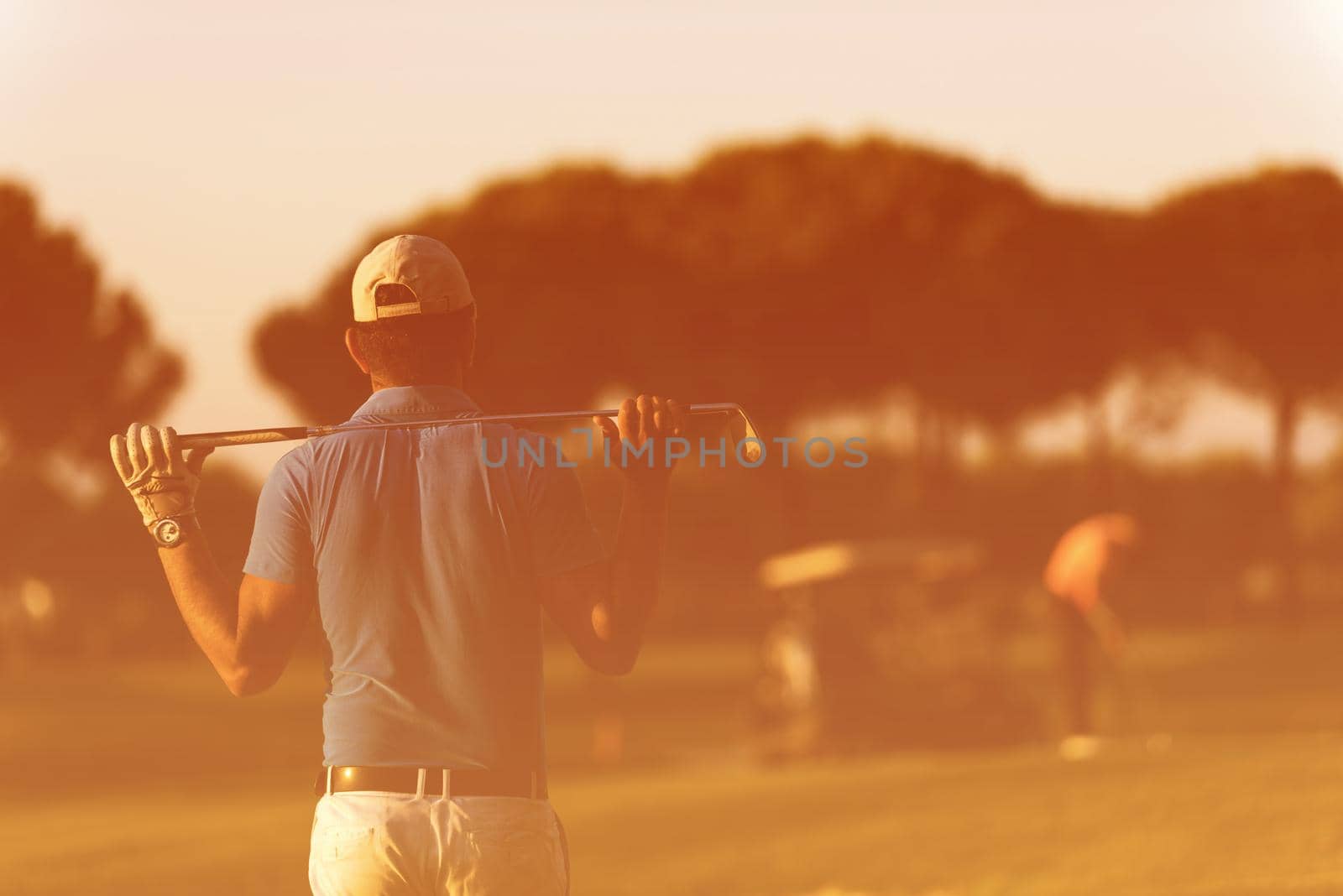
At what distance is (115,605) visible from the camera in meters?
41.3

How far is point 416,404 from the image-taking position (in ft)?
11.4

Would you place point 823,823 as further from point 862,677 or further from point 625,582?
point 625,582

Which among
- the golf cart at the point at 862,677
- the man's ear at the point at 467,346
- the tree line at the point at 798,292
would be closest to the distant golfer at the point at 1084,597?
the golf cart at the point at 862,677

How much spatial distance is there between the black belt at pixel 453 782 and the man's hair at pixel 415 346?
0.71m

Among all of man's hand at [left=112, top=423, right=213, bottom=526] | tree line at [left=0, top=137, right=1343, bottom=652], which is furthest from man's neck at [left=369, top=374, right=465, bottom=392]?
tree line at [left=0, top=137, right=1343, bottom=652]

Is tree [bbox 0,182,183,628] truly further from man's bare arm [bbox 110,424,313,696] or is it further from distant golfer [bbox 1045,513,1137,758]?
man's bare arm [bbox 110,424,313,696]

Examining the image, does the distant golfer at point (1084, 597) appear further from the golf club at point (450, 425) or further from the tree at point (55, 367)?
the golf club at point (450, 425)

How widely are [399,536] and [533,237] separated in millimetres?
24846

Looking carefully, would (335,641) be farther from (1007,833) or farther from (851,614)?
(851,614)

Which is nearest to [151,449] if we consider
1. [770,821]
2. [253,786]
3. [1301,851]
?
[1301,851]

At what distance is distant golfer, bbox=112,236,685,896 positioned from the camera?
3.27m

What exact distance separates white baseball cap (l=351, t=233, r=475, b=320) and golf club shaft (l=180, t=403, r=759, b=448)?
0.66ft

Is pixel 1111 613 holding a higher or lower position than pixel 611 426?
lower

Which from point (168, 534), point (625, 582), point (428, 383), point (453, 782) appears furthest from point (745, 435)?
point (168, 534)
